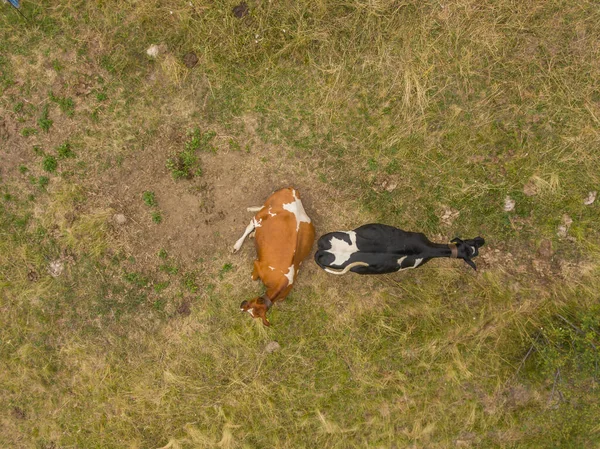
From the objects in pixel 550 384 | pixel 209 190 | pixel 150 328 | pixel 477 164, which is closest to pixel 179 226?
pixel 209 190

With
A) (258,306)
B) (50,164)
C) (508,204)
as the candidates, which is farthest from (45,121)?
(508,204)

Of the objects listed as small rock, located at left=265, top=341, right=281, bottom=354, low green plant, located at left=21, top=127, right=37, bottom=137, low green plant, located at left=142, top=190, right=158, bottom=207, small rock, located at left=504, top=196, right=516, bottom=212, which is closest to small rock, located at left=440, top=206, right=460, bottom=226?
small rock, located at left=504, top=196, right=516, bottom=212

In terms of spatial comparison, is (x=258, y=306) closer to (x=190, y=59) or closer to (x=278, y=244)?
(x=278, y=244)

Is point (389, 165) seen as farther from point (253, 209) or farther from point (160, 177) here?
Result: point (160, 177)

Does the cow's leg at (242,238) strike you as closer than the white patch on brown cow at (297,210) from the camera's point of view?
No

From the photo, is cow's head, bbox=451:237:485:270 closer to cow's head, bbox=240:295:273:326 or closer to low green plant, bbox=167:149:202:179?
cow's head, bbox=240:295:273:326

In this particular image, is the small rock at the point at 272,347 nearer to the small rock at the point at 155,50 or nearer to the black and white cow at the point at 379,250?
the black and white cow at the point at 379,250

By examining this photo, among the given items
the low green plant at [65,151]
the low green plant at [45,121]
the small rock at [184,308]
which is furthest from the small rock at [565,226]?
the low green plant at [45,121]
